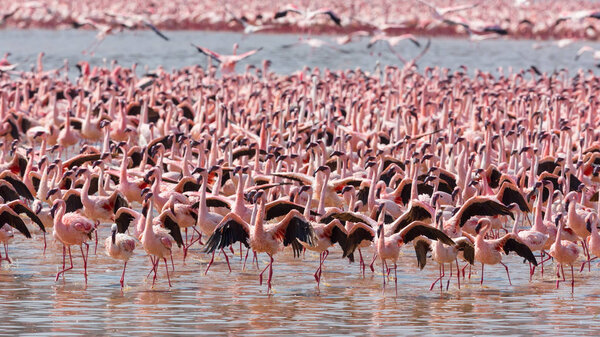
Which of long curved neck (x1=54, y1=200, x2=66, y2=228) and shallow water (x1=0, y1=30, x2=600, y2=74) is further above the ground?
shallow water (x1=0, y1=30, x2=600, y2=74)

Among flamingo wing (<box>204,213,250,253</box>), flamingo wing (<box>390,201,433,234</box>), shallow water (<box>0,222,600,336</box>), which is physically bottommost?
shallow water (<box>0,222,600,336</box>)

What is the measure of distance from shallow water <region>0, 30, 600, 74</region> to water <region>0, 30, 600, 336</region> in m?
35.8

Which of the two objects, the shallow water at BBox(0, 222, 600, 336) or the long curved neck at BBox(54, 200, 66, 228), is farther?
the long curved neck at BBox(54, 200, 66, 228)

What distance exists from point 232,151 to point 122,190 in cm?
316

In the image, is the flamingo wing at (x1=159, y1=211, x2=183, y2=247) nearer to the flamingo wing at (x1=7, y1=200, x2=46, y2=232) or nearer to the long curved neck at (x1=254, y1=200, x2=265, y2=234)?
the long curved neck at (x1=254, y1=200, x2=265, y2=234)

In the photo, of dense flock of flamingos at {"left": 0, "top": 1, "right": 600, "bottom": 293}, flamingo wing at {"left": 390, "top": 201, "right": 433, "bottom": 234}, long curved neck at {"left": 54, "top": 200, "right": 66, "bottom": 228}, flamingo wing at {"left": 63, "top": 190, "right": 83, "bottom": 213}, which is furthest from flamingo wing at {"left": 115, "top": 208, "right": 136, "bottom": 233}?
flamingo wing at {"left": 390, "top": 201, "right": 433, "bottom": 234}

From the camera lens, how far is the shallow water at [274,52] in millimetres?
54531

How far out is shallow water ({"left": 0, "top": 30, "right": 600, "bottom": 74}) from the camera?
179ft

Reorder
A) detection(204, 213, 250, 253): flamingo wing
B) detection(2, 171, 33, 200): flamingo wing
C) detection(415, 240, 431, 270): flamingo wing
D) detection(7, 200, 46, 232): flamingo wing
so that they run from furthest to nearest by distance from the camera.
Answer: detection(2, 171, 33, 200): flamingo wing
detection(7, 200, 46, 232): flamingo wing
detection(415, 240, 431, 270): flamingo wing
detection(204, 213, 250, 253): flamingo wing

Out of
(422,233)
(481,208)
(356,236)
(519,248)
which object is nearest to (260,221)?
(356,236)

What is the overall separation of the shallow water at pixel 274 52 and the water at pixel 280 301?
1408 inches

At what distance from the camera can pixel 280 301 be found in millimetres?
13219

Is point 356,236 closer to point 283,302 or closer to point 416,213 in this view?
point 416,213

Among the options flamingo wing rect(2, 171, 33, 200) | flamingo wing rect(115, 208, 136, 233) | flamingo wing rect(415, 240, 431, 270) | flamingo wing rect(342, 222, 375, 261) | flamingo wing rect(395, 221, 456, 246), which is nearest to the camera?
flamingo wing rect(395, 221, 456, 246)
